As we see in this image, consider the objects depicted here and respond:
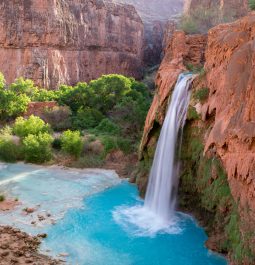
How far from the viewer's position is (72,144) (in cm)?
2892

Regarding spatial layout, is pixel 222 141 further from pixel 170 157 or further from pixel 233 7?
pixel 233 7

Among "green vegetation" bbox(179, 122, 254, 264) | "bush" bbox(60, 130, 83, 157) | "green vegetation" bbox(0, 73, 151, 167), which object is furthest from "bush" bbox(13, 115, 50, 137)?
"green vegetation" bbox(179, 122, 254, 264)

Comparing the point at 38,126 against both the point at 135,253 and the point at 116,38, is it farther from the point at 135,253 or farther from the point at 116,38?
the point at 116,38

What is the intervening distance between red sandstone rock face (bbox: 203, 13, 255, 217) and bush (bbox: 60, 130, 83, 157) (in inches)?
546

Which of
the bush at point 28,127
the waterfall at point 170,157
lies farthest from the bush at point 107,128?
the waterfall at point 170,157

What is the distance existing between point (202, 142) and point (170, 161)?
2.34 metres

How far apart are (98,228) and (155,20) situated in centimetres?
7166

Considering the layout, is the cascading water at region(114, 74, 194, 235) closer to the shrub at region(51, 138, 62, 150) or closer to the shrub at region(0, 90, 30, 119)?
the shrub at region(51, 138, 62, 150)

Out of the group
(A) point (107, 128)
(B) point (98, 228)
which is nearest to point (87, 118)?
(A) point (107, 128)

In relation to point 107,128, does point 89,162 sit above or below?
below

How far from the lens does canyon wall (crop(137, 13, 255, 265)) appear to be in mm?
11742

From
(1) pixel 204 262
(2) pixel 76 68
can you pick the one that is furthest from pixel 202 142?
(2) pixel 76 68

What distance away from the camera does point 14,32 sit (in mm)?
49281

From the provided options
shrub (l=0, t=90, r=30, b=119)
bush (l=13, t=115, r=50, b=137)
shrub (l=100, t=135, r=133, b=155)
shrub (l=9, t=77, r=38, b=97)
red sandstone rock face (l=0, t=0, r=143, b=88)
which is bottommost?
shrub (l=100, t=135, r=133, b=155)
